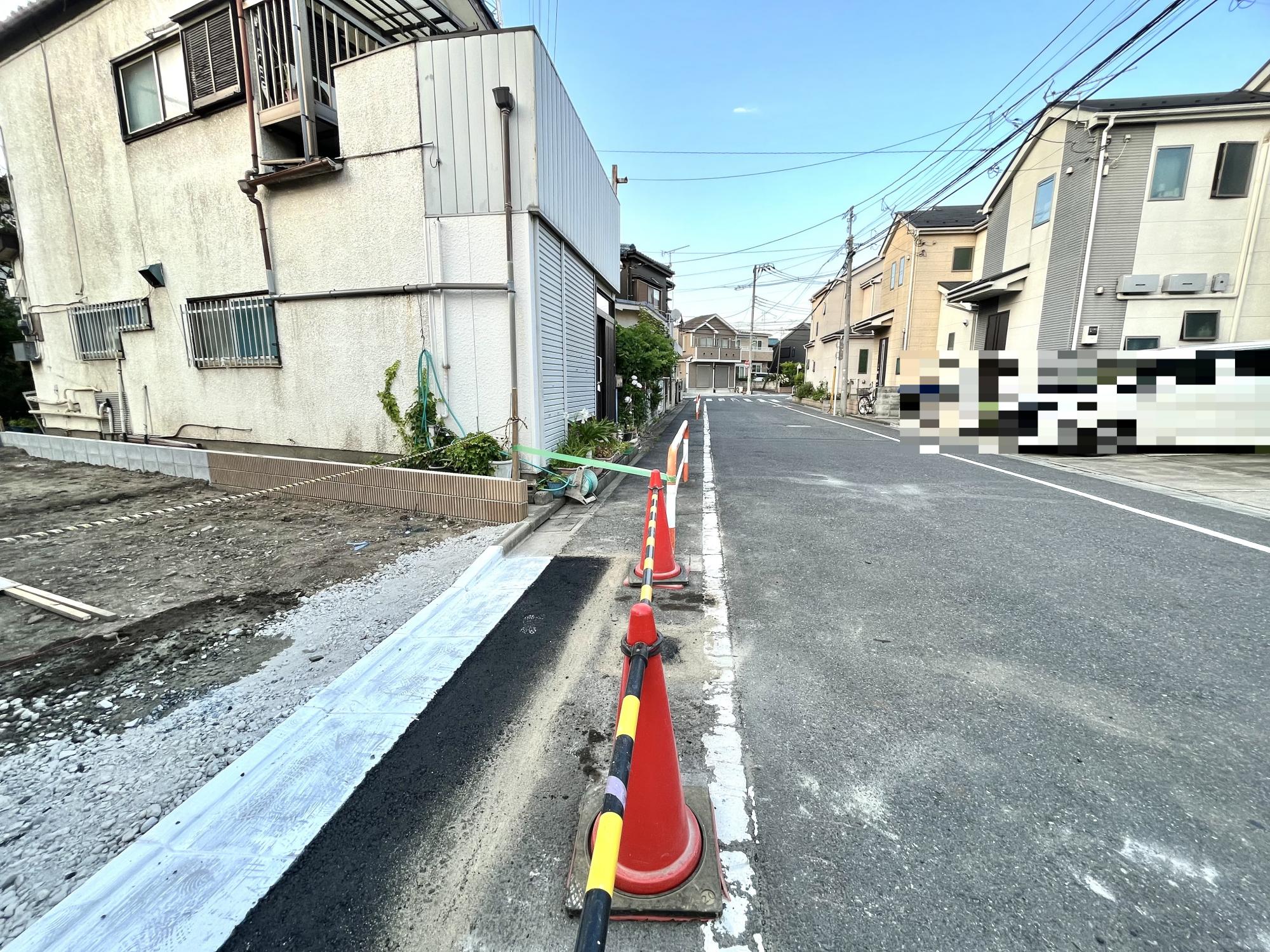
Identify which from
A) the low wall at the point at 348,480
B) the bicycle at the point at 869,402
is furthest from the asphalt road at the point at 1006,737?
the bicycle at the point at 869,402

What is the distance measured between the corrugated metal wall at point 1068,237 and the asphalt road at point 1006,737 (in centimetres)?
945

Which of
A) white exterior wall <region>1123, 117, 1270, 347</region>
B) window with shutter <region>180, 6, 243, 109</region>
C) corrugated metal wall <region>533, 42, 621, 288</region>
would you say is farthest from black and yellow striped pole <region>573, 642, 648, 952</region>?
white exterior wall <region>1123, 117, 1270, 347</region>

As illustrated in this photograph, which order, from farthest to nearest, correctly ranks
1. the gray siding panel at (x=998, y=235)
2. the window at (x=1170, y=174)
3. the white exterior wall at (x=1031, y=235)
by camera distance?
the gray siding panel at (x=998, y=235) < the white exterior wall at (x=1031, y=235) < the window at (x=1170, y=174)

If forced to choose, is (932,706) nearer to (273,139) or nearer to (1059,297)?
(273,139)

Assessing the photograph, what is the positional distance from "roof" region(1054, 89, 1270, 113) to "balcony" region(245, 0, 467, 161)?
13666mm

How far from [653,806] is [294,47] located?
362 inches

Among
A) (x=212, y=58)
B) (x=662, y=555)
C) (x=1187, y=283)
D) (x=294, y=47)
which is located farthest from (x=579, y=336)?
(x=1187, y=283)

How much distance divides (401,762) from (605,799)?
1.60 meters

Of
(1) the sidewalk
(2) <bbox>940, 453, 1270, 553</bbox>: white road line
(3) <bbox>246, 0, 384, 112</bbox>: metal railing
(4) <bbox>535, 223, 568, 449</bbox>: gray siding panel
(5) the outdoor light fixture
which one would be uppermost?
(3) <bbox>246, 0, 384, 112</bbox>: metal railing

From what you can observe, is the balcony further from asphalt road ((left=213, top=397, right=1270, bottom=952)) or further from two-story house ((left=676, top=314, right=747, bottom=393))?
two-story house ((left=676, top=314, right=747, bottom=393))

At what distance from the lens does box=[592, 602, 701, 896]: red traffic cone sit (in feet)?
5.50

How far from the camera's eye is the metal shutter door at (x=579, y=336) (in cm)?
813

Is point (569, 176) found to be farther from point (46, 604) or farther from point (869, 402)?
point (869, 402)

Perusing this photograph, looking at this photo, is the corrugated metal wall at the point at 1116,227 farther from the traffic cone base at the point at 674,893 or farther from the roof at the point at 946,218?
the traffic cone base at the point at 674,893
